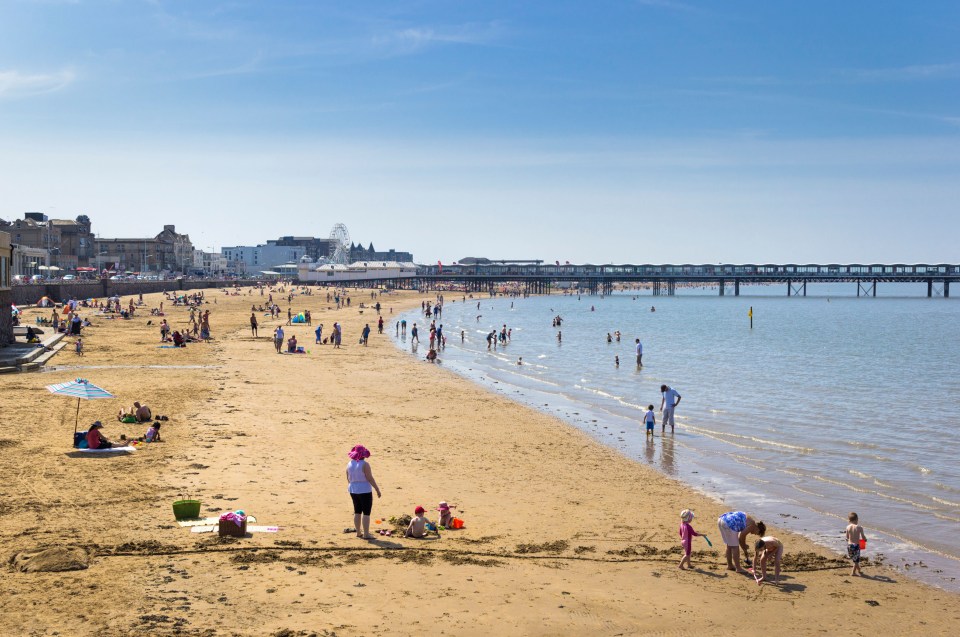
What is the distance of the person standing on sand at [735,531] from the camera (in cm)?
1084

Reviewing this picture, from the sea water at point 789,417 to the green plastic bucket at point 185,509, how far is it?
9093 mm

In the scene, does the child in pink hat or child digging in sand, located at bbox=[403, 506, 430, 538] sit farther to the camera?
the child in pink hat

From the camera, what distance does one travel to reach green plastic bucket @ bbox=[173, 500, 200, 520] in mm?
11266

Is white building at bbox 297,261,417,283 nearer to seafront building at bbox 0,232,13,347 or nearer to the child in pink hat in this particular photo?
seafront building at bbox 0,232,13,347

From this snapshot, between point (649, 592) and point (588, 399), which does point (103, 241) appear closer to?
point (588, 399)

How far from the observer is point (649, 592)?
981 cm

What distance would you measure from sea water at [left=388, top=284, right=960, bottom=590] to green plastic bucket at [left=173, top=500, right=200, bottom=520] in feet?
29.8

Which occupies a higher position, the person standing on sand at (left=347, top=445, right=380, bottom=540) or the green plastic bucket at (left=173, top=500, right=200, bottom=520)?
the person standing on sand at (left=347, top=445, right=380, bottom=540)

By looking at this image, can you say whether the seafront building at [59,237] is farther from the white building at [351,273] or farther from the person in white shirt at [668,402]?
the person in white shirt at [668,402]

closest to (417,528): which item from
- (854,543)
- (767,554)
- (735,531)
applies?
(735,531)

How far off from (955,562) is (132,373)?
2443 cm

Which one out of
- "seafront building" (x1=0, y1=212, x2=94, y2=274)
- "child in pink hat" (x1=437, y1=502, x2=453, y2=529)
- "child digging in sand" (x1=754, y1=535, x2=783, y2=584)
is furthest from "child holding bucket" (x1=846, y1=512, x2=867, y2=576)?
"seafront building" (x1=0, y1=212, x2=94, y2=274)

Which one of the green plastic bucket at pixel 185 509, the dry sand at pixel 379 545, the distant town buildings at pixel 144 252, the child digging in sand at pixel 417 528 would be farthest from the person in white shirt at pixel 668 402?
the distant town buildings at pixel 144 252

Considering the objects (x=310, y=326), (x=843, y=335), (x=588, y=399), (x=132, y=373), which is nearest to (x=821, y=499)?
(x=588, y=399)
